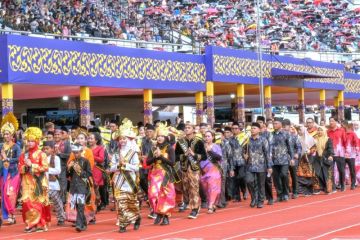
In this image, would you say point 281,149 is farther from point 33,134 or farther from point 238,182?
point 33,134

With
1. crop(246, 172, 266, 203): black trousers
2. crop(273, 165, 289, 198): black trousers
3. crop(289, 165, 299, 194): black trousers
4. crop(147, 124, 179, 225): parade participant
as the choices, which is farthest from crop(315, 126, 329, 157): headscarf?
crop(147, 124, 179, 225): parade participant

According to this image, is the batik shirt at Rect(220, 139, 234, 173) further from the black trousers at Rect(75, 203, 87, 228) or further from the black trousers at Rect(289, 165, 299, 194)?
the black trousers at Rect(75, 203, 87, 228)

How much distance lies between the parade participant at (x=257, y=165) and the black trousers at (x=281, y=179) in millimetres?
1110

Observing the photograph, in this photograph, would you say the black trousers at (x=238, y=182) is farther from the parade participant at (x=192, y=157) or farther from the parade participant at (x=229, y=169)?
the parade participant at (x=192, y=157)

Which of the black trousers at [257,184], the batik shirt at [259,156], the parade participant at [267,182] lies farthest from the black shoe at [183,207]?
the parade participant at [267,182]

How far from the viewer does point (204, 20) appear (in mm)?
45406

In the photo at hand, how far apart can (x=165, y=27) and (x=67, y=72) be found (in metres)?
12.6

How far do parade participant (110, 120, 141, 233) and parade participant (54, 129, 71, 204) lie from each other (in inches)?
105

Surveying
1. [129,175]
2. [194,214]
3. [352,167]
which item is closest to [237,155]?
[194,214]

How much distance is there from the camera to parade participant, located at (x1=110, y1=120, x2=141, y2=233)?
15.4 metres

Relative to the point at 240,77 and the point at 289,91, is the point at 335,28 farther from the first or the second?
the point at 240,77

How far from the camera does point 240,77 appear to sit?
111 ft

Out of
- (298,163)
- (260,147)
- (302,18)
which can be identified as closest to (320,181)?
(298,163)

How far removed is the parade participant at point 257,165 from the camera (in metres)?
19.6
